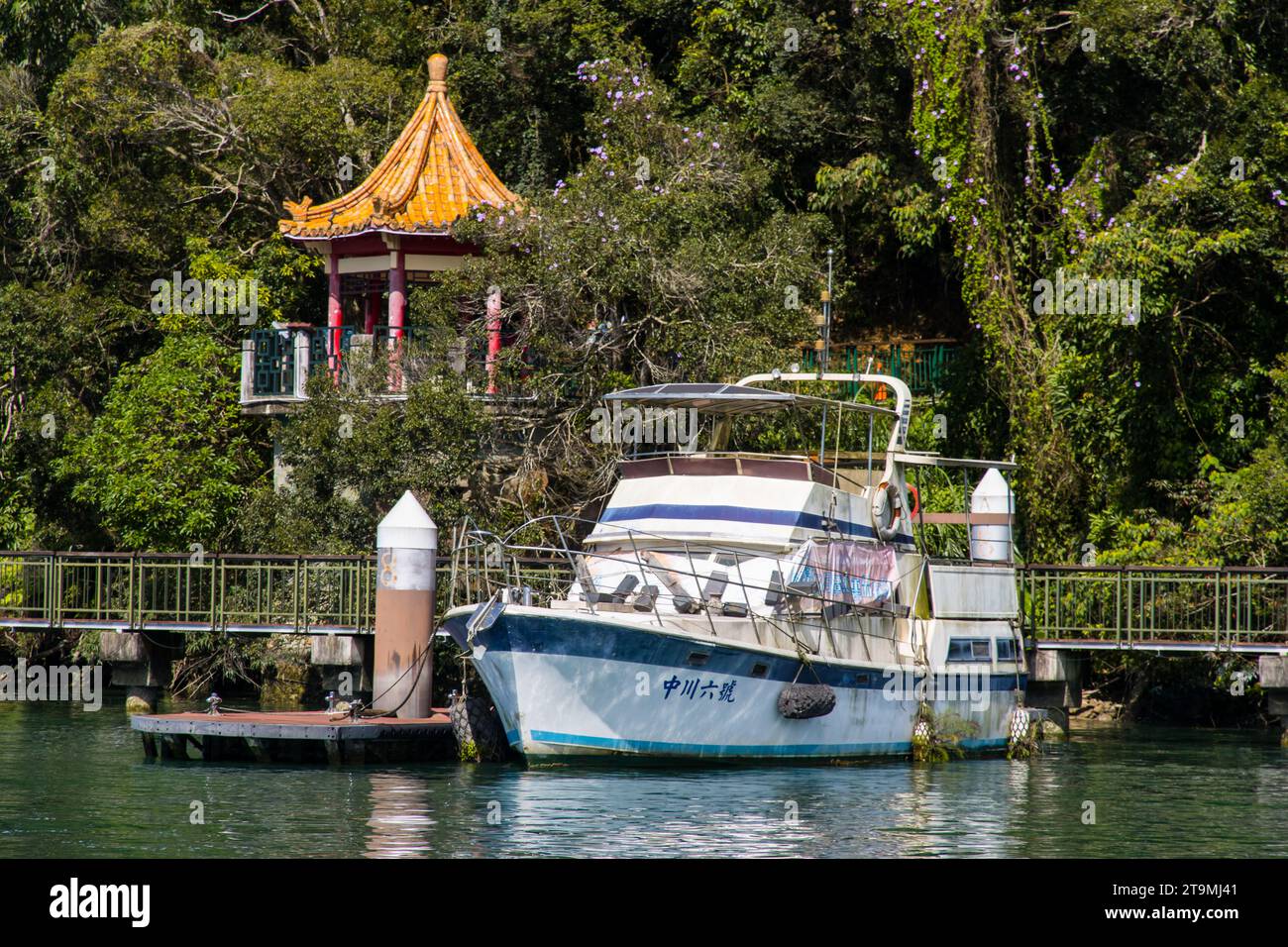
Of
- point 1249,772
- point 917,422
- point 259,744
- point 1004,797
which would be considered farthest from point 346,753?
point 917,422

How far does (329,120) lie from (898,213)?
11.1 m

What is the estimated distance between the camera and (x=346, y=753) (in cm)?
2170

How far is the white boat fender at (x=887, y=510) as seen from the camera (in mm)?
23828

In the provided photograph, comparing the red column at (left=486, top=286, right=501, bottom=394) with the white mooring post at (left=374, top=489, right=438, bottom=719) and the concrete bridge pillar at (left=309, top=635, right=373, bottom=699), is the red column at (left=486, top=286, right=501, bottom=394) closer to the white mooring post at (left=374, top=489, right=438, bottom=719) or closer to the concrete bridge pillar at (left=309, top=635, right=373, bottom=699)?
the concrete bridge pillar at (left=309, top=635, right=373, bottom=699)

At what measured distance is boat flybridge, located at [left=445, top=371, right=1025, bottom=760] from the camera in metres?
20.2

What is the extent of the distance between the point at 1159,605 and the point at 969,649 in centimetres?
479

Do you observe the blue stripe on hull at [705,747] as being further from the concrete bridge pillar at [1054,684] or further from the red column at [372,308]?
the red column at [372,308]

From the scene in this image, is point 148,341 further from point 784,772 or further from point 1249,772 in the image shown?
point 1249,772

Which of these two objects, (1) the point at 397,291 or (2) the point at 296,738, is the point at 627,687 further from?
(1) the point at 397,291
